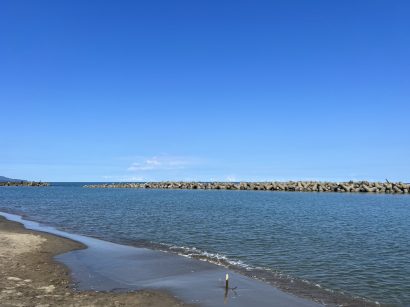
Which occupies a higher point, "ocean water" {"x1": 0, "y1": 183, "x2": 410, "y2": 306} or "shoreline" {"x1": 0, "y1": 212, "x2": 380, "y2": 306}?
"ocean water" {"x1": 0, "y1": 183, "x2": 410, "y2": 306}

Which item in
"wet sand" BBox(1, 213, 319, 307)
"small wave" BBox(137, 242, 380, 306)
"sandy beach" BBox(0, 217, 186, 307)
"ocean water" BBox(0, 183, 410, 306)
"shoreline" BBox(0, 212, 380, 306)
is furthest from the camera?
"ocean water" BBox(0, 183, 410, 306)

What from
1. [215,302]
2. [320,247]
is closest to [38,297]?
[215,302]

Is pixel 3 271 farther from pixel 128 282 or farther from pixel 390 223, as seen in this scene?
pixel 390 223

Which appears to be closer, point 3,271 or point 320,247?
point 3,271

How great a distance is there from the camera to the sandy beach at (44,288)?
12180mm

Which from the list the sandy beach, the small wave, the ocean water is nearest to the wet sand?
the sandy beach

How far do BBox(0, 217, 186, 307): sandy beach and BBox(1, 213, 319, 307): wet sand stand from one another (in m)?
0.15

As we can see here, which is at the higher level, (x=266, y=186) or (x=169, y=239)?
(x=266, y=186)

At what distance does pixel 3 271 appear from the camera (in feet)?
51.1

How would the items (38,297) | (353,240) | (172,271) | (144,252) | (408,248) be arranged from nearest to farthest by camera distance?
(38,297) → (172,271) → (144,252) → (408,248) → (353,240)

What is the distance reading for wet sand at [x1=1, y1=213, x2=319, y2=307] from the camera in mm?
13414

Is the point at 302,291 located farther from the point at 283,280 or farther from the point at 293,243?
the point at 293,243

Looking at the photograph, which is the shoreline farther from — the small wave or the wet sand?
the wet sand

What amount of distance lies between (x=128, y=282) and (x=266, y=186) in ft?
344
